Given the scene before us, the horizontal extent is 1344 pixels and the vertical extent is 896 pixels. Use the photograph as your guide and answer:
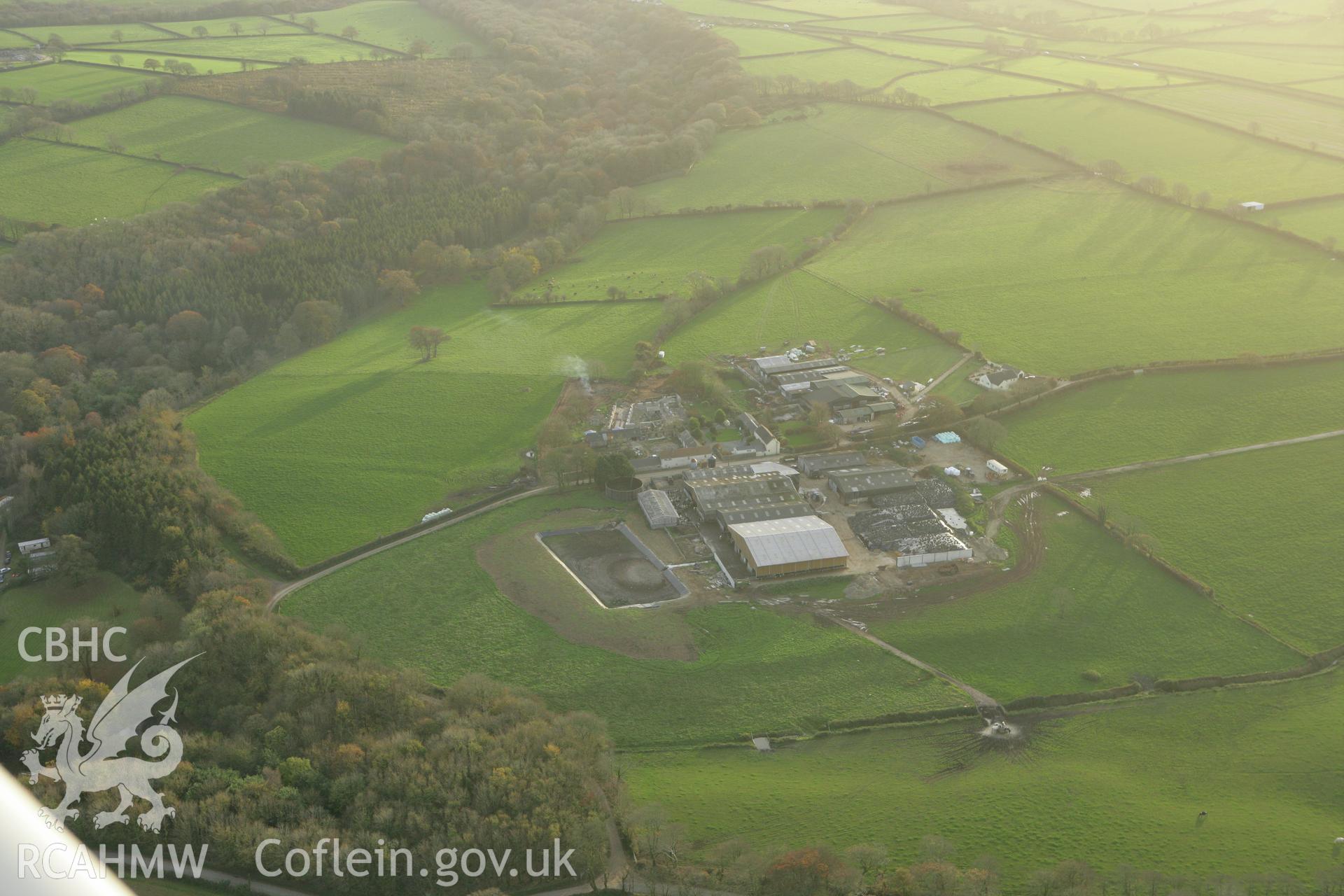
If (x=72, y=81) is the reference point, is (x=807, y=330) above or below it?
below

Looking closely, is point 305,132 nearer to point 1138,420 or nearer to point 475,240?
point 475,240

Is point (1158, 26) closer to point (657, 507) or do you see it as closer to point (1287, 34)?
point (1287, 34)

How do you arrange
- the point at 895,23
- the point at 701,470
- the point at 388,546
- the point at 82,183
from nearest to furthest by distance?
the point at 388,546 < the point at 701,470 < the point at 82,183 < the point at 895,23

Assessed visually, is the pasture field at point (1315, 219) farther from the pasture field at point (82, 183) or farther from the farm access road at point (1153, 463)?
the pasture field at point (82, 183)

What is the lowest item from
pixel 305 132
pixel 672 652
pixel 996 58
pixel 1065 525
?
pixel 672 652

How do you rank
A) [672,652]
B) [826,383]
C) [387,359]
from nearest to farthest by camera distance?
[672,652]
[826,383]
[387,359]

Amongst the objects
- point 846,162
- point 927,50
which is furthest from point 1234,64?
point 846,162

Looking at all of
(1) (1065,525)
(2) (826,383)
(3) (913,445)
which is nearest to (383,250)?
(2) (826,383)

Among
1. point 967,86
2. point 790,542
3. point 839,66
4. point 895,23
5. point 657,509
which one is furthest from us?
point 895,23
